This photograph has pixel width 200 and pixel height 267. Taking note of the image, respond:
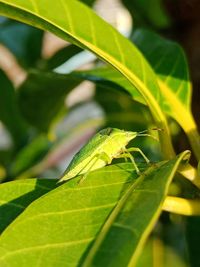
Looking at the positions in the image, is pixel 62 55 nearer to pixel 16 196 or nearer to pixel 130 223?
pixel 16 196

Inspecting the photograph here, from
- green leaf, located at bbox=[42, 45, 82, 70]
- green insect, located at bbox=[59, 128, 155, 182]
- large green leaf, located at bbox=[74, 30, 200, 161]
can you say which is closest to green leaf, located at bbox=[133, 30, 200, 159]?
large green leaf, located at bbox=[74, 30, 200, 161]

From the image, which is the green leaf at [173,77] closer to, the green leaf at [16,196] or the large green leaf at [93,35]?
the large green leaf at [93,35]

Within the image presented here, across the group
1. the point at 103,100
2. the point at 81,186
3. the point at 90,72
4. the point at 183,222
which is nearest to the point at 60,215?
the point at 81,186

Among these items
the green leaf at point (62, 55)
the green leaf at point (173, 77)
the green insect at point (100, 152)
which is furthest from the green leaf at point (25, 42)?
the green insect at point (100, 152)

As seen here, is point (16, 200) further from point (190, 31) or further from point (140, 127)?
point (140, 127)

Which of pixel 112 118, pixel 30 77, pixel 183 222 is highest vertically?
pixel 30 77

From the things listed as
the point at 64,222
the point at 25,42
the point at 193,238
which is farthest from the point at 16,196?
the point at 25,42

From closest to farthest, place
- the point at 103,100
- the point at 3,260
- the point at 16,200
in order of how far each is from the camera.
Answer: the point at 3,260 → the point at 16,200 → the point at 103,100
